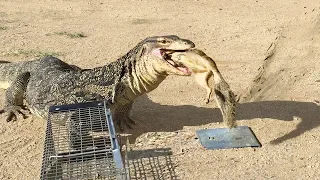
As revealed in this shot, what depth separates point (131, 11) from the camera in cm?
1366

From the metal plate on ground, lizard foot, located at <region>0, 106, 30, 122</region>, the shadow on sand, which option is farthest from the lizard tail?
lizard foot, located at <region>0, 106, 30, 122</region>

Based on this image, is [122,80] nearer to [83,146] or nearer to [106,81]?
[106,81]

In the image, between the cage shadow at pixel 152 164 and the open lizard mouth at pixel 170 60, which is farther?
the open lizard mouth at pixel 170 60

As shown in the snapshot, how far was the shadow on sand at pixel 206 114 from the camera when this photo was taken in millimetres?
6809

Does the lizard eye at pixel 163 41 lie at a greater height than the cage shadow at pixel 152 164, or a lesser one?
greater

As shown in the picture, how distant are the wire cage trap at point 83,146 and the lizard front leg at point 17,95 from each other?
5.42ft

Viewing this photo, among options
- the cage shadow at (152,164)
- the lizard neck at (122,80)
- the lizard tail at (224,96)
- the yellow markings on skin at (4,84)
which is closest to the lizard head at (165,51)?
the lizard neck at (122,80)

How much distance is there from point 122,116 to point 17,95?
1.87 m

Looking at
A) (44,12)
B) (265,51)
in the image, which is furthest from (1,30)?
(265,51)

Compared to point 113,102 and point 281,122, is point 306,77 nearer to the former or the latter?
point 281,122

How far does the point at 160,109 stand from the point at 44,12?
7219 millimetres

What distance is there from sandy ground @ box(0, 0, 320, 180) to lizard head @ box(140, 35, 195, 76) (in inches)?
40.6

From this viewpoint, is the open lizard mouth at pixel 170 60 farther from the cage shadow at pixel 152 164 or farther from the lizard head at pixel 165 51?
the cage shadow at pixel 152 164

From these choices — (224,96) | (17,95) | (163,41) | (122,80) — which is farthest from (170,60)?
(17,95)
